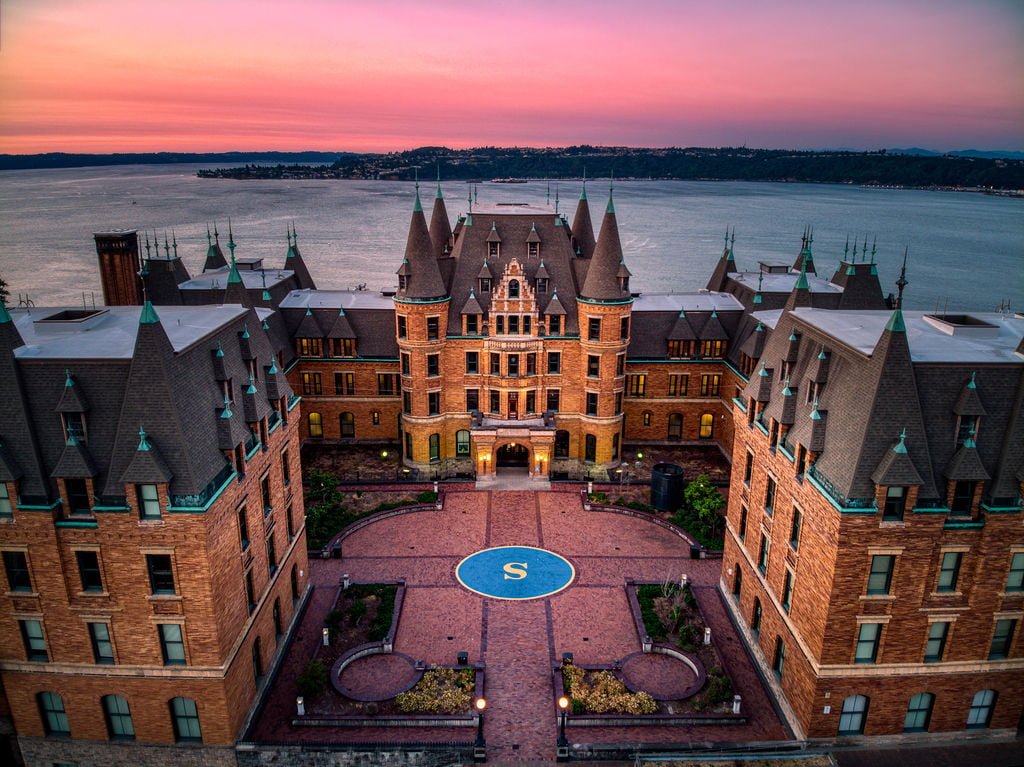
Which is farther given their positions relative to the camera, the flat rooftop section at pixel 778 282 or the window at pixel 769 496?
the flat rooftop section at pixel 778 282

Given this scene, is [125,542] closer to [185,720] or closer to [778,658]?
[185,720]

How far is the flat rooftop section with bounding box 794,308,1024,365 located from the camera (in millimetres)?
28484

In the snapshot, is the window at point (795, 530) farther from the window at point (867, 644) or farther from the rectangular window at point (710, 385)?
the rectangular window at point (710, 385)

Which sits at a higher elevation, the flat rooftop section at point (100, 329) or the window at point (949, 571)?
the flat rooftop section at point (100, 329)

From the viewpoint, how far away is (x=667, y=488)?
50.4m

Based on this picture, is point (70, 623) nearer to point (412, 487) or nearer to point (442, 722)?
point (442, 722)

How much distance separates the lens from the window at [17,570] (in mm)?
26578

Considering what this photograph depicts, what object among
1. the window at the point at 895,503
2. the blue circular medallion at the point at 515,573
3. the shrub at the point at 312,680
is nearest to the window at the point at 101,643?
the shrub at the point at 312,680

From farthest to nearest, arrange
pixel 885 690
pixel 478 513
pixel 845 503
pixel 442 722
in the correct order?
pixel 478 513, pixel 442 722, pixel 885 690, pixel 845 503

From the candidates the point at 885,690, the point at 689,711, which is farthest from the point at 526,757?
the point at 885,690

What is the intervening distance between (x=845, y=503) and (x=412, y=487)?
114ft

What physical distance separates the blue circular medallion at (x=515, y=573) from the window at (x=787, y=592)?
1362cm

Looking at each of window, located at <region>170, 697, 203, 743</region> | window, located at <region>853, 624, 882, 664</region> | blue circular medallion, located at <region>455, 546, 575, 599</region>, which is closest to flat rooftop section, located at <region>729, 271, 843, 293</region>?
blue circular medallion, located at <region>455, 546, 575, 599</region>

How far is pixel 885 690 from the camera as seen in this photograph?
28.7 meters
